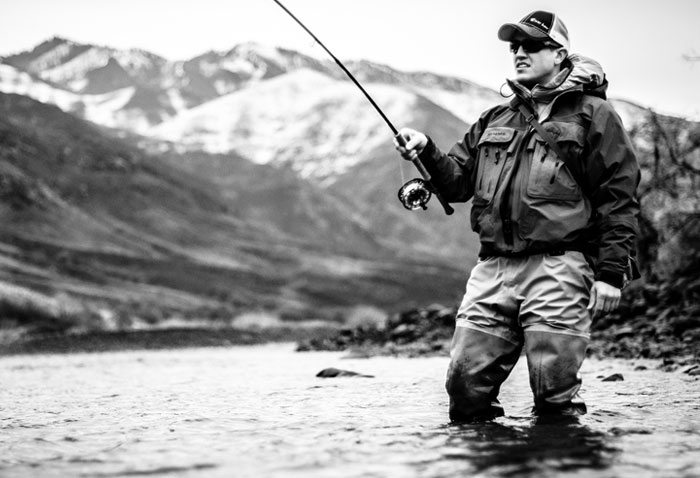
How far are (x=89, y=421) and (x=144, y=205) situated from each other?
10280 centimetres

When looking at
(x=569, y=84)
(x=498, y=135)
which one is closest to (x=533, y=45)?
(x=569, y=84)

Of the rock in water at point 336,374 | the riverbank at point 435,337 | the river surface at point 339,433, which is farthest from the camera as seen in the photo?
the riverbank at point 435,337

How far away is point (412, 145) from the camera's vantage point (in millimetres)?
5191

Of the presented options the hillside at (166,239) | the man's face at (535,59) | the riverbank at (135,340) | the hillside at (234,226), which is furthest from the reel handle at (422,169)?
the hillside at (166,239)

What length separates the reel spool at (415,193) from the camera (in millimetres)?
5473

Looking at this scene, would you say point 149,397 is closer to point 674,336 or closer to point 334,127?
point 674,336

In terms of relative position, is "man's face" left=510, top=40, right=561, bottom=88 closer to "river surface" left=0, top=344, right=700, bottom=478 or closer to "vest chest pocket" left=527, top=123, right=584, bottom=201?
"vest chest pocket" left=527, top=123, right=584, bottom=201

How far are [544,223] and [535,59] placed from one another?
0.92 meters

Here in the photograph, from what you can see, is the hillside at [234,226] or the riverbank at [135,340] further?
the hillside at [234,226]

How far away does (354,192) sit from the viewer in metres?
162

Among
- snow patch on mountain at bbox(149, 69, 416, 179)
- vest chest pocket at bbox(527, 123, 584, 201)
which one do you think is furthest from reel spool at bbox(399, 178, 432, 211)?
snow patch on mountain at bbox(149, 69, 416, 179)

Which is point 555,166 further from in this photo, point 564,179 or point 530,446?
point 530,446

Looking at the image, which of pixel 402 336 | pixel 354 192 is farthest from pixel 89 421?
pixel 354 192

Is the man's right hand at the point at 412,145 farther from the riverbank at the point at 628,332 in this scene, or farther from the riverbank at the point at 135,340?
the riverbank at the point at 135,340
